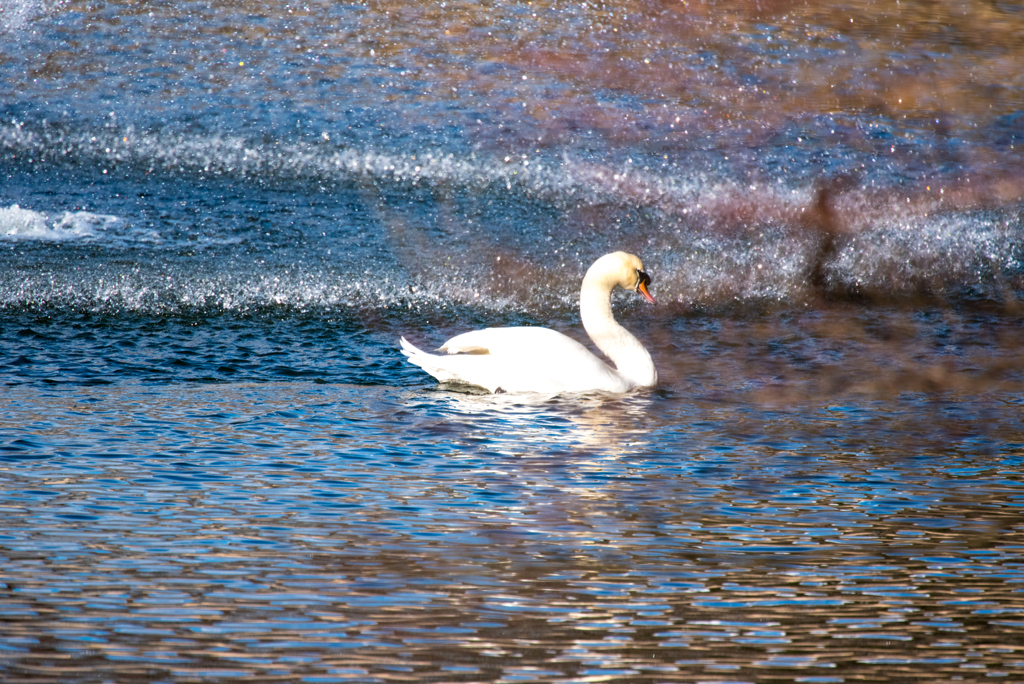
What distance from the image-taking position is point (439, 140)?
15.3 metres

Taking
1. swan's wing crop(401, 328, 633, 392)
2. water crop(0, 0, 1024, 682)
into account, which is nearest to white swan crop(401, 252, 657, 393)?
swan's wing crop(401, 328, 633, 392)

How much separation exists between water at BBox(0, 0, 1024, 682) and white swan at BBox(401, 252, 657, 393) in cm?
20

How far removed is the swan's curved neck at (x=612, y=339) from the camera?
8.24 meters

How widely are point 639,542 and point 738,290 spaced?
681 cm

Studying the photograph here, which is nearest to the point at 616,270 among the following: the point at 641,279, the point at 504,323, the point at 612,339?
the point at 641,279

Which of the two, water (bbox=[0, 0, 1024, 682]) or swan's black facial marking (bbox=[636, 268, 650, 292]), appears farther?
swan's black facial marking (bbox=[636, 268, 650, 292])

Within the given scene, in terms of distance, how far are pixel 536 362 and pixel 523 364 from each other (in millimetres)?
83

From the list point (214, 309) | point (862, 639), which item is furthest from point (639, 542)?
point (214, 309)

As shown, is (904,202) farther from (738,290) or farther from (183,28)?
(183,28)

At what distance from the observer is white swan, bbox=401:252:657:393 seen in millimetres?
7957

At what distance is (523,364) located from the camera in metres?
7.98

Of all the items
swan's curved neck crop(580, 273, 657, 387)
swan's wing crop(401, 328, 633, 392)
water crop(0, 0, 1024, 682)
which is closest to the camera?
water crop(0, 0, 1024, 682)

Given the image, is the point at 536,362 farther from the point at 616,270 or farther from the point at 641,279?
the point at 641,279

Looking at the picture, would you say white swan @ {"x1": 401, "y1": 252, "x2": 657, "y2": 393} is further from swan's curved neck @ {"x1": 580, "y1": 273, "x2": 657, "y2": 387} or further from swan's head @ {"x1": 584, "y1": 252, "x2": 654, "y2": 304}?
swan's head @ {"x1": 584, "y1": 252, "x2": 654, "y2": 304}
